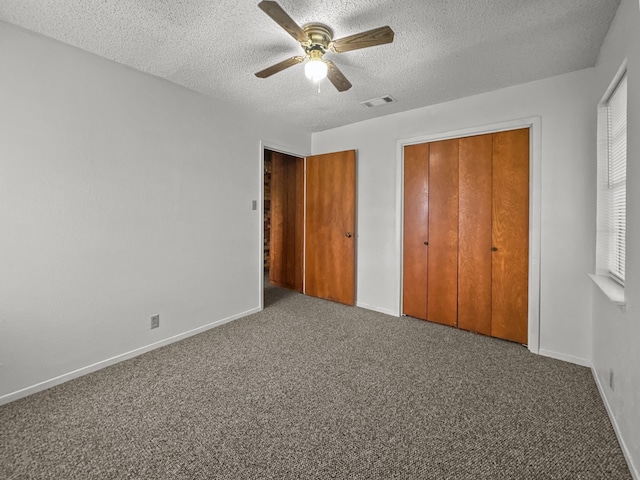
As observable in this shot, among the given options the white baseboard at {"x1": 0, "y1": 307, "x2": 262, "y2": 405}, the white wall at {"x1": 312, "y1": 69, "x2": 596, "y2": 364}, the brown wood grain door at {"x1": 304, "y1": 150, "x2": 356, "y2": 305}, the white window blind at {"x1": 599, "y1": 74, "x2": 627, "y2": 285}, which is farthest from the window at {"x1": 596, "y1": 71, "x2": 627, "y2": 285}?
the white baseboard at {"x1": 0, "y1": 307, "x2": 262, "y2": 405}

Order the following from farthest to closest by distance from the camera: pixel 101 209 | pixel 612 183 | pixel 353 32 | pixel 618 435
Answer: pixel 101 209
pixel 612 183
pixel 353 32
pixel 618 435

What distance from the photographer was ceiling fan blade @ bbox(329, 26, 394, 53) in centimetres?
161

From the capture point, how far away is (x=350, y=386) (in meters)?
2.11

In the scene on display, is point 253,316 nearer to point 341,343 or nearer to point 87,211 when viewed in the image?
point 341,343

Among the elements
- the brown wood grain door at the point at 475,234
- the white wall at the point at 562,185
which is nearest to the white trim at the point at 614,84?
the white wall at the point at 562,185

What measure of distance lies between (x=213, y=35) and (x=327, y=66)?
81 cm

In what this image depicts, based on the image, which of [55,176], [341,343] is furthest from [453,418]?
[55,176]

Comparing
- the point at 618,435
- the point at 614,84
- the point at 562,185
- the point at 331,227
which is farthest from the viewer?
the point at 331,227

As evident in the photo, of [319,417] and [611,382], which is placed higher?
[611,382]

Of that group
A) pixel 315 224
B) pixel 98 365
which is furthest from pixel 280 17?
pixel 315 224

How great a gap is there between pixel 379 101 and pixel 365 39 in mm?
1533

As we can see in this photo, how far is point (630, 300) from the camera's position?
148 cm

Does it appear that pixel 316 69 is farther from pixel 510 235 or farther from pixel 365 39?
pixel 510 235

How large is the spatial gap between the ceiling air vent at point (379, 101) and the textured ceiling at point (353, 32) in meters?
0.14
